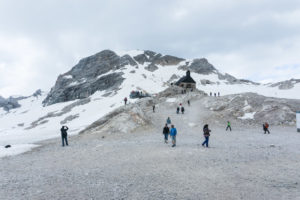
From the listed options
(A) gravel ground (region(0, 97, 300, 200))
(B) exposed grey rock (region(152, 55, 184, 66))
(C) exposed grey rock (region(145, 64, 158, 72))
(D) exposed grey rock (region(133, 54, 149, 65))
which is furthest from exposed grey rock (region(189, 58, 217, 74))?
(A) gravel ground (region(0, 97, 300, 200))

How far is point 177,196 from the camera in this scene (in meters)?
7.32

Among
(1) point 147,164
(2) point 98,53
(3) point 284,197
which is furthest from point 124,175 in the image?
(2) point 98,53

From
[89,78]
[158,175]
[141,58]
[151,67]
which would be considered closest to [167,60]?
[141,58]

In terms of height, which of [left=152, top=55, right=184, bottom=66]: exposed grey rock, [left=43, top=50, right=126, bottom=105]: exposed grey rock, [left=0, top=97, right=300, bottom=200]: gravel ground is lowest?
[left=0, top=97, right=300, bottom=200]: gravel ground

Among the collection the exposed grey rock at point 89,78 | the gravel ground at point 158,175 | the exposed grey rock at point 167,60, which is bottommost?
the gravel ground at point 158,175

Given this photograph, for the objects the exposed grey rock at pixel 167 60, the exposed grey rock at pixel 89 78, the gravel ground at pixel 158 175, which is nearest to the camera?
the gravel ground at pixel 158 175

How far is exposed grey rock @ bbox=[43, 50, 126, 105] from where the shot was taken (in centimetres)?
9902

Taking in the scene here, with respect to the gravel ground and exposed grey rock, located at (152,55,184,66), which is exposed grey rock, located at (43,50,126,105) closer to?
exposed grey rock, located at (152,55,184,66)

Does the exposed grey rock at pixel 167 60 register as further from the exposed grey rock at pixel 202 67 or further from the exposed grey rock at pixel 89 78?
the exposed grey rock at pixel 89 78

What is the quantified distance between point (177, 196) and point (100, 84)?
318 feet

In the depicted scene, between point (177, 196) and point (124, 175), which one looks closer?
point (177, 196)

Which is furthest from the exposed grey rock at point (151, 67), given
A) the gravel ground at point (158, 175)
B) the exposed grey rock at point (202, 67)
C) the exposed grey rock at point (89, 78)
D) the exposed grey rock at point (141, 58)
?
the gravel ground at point (158, 175)

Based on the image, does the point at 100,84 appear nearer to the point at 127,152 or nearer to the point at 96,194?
the point at 127,152

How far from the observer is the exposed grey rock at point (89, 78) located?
99.0 meters
